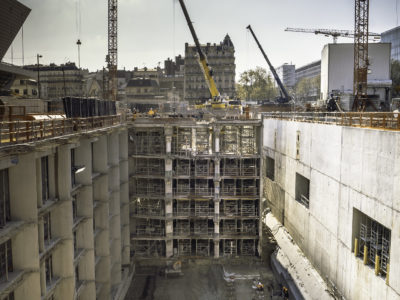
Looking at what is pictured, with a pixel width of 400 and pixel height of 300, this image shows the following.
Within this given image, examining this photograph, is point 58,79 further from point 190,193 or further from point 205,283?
point 205,283

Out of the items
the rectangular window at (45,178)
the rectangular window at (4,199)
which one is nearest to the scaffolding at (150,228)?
the rectangular window at (45,178)

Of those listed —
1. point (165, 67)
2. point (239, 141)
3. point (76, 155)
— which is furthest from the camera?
point (165, 67)

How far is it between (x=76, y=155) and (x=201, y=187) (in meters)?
15.5

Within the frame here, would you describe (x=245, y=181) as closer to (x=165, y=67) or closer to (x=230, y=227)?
(x=230, y=227)

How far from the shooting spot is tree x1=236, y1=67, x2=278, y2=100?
11971 cm

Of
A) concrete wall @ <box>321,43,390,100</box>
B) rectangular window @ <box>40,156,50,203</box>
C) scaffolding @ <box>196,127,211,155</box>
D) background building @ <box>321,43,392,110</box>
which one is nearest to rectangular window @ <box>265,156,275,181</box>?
scaffolding @ <box>196,127,211,155</box>

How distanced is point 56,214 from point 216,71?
10120cm

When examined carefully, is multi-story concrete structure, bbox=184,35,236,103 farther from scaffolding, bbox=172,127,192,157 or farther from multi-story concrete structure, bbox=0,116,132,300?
multi-story concrete structure, bbox=0,116,132,300

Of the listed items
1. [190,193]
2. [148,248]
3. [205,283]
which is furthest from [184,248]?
[190,193]

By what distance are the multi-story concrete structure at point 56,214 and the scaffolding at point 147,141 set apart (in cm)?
635

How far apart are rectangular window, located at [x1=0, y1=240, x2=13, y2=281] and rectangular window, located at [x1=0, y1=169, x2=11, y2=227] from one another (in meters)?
0.92

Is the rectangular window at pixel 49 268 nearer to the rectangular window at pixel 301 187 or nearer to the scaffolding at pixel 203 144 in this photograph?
the scaffolding at pixel 203 144

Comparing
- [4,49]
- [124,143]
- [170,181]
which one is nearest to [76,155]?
[124,143]

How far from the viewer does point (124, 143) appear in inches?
1222
